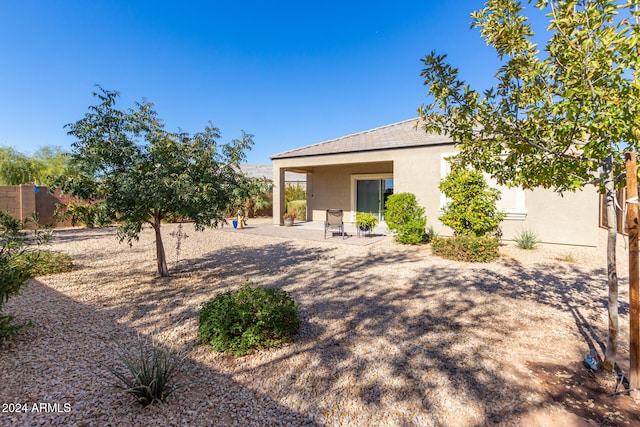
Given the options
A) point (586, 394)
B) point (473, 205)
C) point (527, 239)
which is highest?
point (473, 205)


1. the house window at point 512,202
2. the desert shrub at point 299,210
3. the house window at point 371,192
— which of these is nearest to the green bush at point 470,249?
the house window at point 512,202

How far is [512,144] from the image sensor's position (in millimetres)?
3193

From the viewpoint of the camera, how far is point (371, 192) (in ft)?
49.9

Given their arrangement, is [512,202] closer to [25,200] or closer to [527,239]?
[527,239]

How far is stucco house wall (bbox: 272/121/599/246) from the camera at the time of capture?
9109 mm

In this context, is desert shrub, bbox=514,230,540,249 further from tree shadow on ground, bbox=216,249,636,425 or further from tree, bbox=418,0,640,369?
tree, bbox=418,0,640,369

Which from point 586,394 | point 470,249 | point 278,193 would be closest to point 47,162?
point 278,193

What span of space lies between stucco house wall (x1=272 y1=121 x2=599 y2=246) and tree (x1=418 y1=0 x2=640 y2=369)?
4.05 metres

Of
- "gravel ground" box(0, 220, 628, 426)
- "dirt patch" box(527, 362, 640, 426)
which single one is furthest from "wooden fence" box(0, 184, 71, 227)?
"dirt patch" box(527, 362, 640, 426)

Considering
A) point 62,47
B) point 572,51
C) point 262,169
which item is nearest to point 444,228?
point 572,51

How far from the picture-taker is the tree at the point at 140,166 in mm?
4879

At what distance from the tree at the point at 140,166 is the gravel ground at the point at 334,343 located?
1613 millimetres

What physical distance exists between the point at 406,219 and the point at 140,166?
784 cm

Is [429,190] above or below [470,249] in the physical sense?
above
